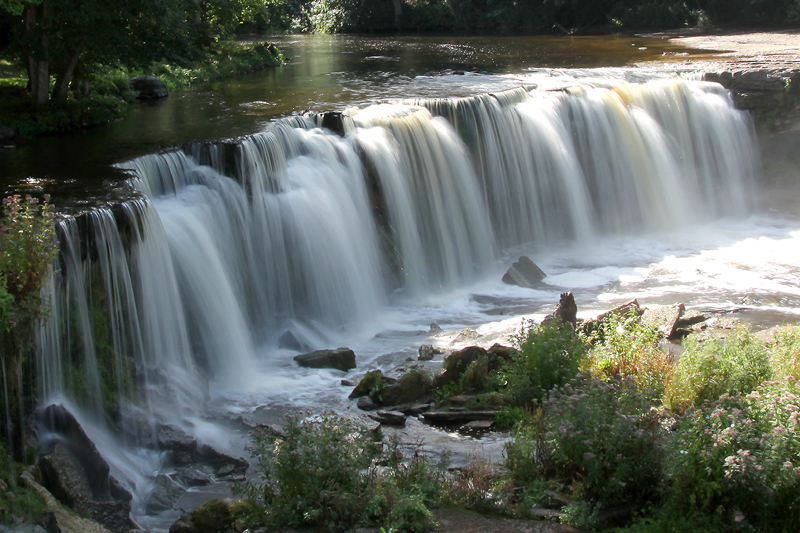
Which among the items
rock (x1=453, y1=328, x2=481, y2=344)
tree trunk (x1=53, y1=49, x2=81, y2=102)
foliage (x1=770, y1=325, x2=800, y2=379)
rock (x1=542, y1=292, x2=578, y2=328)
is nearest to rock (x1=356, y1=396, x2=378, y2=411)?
rock (x1=453, y1=328, x2=481, y2=344)

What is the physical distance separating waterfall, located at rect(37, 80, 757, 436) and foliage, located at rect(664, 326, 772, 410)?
5.52 metres

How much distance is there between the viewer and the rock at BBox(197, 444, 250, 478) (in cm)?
Answer: 796

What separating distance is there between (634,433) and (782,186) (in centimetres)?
1571

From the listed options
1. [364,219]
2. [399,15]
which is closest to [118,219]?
[364,219]

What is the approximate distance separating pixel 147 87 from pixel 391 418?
48.9 ft

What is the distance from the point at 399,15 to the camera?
2053 inches

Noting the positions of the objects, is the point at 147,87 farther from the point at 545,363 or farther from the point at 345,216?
the point at 545,363

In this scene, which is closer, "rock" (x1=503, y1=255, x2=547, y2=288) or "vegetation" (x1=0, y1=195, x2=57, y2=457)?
"vegetation" (x1=0, y1=195, x2=57, y2=457)

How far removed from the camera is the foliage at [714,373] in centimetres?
782

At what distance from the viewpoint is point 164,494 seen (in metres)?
7.59

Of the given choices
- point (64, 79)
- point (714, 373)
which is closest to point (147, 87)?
point (64, 79)

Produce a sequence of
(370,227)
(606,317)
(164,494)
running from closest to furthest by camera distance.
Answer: (164,494) < (606,317) < (370,227)

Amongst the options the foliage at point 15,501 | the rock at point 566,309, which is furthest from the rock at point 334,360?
the foliage at point 15,501

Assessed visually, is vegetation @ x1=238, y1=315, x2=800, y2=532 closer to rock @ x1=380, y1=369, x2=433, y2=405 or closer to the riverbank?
rock @ x1=380, y1=369, x2=433, y2=405
